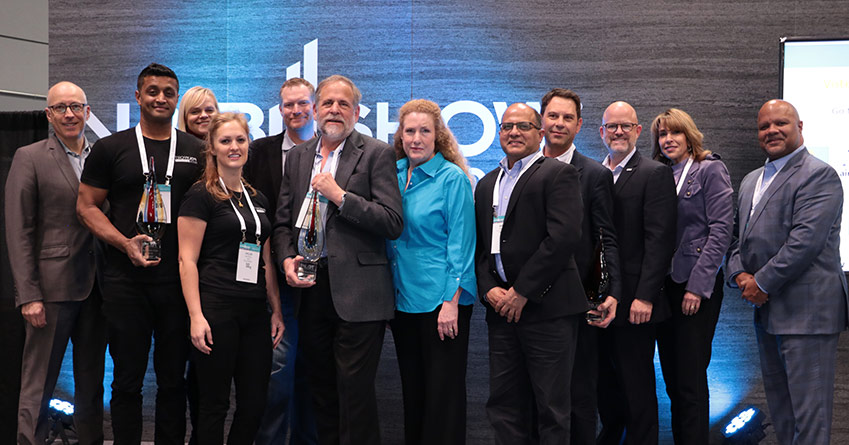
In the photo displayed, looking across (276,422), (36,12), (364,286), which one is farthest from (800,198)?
Result: (36,12)

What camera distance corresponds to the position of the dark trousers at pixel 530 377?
320 cm

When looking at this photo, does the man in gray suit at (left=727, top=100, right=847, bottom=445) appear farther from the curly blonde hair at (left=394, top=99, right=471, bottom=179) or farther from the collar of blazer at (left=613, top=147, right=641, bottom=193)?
the curly blonde hair at (left=394, top=99, right=471, bottom=179)

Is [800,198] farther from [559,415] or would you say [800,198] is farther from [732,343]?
[559,415]

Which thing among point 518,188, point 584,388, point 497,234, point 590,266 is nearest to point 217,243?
point 497,234

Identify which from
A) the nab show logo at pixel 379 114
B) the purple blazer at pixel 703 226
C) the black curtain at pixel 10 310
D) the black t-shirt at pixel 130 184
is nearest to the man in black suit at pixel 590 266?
the purple blazer at pixel 703 226

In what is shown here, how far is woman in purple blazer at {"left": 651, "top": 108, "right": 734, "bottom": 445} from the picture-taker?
3641mm

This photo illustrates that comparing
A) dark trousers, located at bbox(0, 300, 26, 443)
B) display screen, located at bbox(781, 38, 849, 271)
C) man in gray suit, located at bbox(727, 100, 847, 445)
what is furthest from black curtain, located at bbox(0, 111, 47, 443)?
display screen, located at bbox(781, 38, 849, 271)

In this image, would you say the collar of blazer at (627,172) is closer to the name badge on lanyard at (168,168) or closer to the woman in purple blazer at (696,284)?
the woman in purple blazer at (696,284)

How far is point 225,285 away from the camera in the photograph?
9.96 feet

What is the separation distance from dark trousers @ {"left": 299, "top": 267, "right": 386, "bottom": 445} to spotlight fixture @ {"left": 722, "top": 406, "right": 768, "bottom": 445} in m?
2.38

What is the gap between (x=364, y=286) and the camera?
3156mm

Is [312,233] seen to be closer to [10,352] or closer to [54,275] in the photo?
[54,275]

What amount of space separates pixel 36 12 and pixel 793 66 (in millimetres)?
7372

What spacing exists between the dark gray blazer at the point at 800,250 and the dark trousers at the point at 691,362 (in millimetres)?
288
